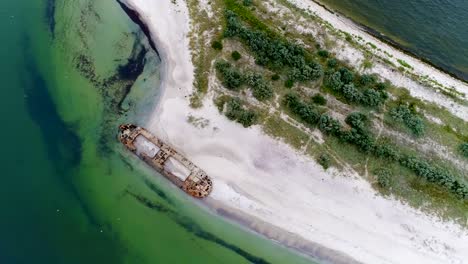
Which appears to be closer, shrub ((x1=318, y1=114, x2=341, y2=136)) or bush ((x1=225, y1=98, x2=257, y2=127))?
shrub ((x1=318, y1=114, x2=341, y2=136))

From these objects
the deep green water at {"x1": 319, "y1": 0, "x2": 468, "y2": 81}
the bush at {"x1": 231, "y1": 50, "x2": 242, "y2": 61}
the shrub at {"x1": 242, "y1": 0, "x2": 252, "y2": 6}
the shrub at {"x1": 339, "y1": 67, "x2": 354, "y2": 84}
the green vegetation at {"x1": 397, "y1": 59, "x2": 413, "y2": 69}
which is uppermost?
the deep green water at {"x1": 319, "y1": 0, "x2": 468, "y2": 81}

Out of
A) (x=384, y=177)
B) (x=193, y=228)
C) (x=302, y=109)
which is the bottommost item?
(x=193, y=228)

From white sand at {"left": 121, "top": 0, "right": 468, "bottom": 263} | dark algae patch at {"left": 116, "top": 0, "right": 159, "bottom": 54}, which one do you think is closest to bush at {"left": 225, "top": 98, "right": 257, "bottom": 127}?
white sand at {"left": 121, "top": 0, "right": 468, "bottom": 263}

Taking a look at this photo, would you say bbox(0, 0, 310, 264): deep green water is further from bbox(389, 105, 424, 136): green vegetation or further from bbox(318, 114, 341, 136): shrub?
bbox(389, 105, 424, 136): green vegetation

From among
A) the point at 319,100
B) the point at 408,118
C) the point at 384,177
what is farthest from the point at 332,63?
the point at 384,177

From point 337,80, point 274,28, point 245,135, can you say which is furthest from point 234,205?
point 274,28

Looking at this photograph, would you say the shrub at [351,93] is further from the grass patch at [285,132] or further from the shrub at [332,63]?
the grass patch at [285,132]

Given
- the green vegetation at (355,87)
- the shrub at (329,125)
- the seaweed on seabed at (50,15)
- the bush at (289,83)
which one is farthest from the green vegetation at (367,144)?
the seaweed on seabed at (50,15)

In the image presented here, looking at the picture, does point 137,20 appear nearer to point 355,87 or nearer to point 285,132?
point 285,132
